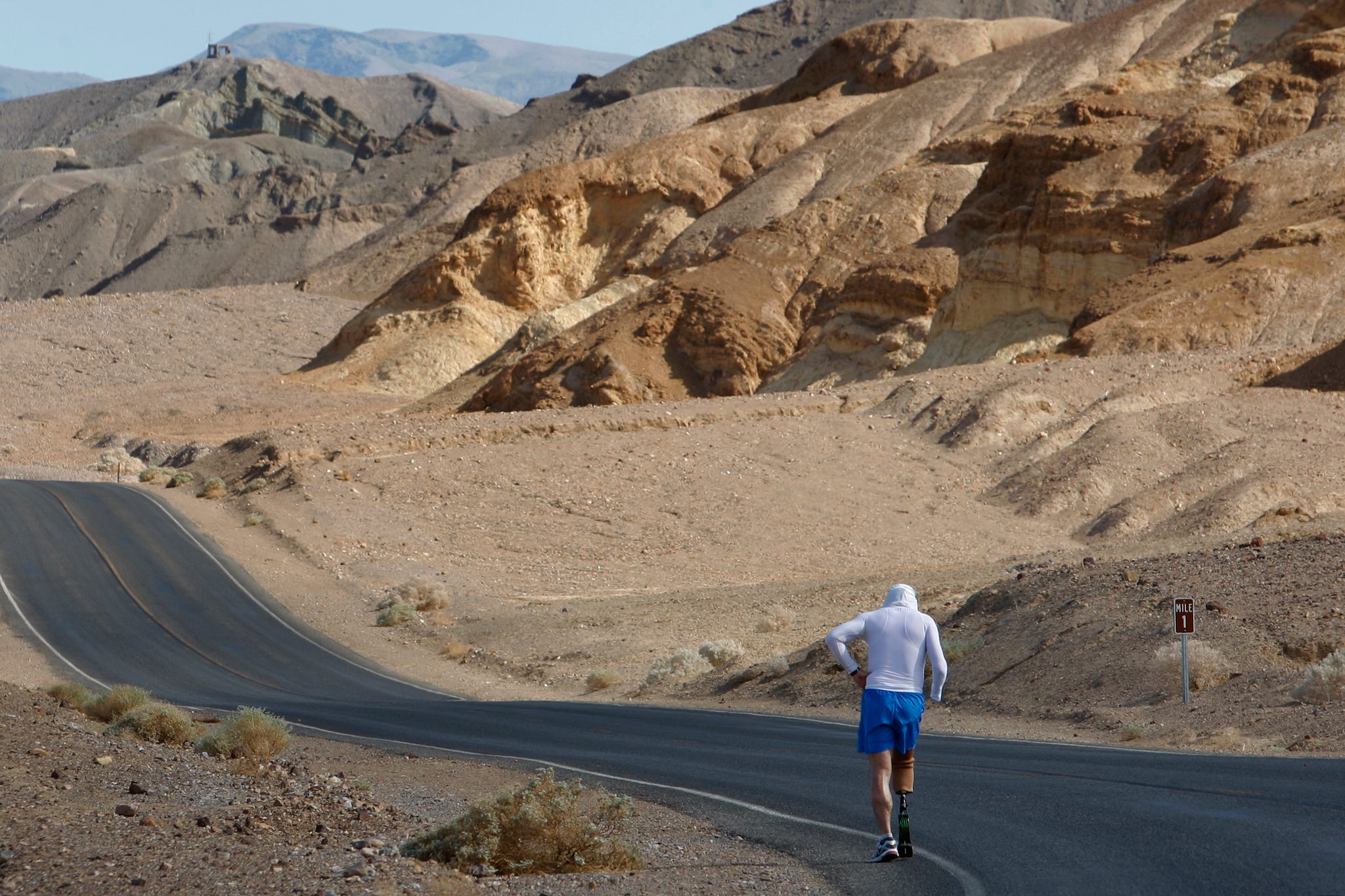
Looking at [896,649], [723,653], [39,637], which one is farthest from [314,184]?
[896,649]

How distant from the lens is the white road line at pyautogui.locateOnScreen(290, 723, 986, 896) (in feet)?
25.3

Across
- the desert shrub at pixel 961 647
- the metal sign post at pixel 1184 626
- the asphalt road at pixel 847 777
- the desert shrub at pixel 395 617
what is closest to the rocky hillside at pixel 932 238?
the desert shrub at pixel 395 617

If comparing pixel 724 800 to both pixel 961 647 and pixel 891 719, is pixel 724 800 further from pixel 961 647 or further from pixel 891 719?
pixel 961 647

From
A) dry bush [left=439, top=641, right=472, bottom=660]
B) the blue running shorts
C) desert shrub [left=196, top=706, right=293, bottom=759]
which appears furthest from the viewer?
dry bush [left=439, top=641, right=472, bottom=660]

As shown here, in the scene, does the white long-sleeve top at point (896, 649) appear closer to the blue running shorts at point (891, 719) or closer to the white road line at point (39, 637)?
the blue running shorts at point (891, 719)

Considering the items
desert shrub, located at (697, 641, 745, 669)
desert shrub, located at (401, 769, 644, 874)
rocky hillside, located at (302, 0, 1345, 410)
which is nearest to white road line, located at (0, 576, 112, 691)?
desert shrub, located at (697, 641, 745, 669)

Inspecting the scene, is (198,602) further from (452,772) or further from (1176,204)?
(1176,204)

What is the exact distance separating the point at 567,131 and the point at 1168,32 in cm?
5488

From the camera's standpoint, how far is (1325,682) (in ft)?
44.1

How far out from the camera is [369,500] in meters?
37.2

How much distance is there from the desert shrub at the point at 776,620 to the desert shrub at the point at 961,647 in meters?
5.72

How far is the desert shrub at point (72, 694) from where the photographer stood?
15680 millimetres

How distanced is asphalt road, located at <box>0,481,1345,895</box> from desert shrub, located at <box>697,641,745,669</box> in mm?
4086

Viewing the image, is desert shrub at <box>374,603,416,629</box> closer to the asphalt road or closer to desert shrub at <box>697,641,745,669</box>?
the asphalt road
